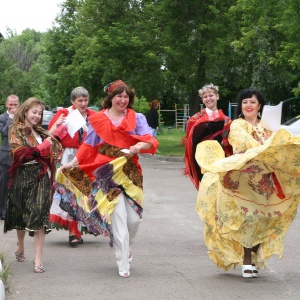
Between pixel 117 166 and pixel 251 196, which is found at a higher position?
pixel 117 166

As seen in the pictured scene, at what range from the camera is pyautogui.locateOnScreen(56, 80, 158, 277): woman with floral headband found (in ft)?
26.7

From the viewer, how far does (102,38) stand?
101ft

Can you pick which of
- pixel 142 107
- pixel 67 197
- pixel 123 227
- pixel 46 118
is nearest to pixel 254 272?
pixel 123 227

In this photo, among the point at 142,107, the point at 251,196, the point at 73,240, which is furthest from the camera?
the point at 142,107

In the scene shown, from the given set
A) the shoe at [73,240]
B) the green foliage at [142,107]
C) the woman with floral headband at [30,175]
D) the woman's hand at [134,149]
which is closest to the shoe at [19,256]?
the woman with floral headband at [30,175]

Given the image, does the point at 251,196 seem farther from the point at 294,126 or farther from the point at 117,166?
the point at 294,126

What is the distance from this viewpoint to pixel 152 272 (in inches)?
325

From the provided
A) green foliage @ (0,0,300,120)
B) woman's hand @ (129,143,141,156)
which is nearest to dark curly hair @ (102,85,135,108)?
woman's hand @ (129,143,141,156)

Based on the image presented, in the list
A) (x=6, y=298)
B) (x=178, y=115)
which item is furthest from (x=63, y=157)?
(x=178, y=115)

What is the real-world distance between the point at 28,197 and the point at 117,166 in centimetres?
94

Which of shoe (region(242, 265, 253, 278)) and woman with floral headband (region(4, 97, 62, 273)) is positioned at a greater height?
woman with floral headband (region(4, 97, 62, 273))

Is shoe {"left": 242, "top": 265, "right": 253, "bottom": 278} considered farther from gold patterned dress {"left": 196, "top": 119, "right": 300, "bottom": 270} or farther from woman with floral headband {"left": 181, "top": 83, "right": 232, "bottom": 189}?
woman with floral headband {"left": 181, "top": 83, "right": 232, "bottom": 189}

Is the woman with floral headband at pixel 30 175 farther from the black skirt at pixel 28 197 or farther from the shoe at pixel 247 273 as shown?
the shoe at pixel 247 273

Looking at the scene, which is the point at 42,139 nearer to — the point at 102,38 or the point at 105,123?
the point at 105,123
